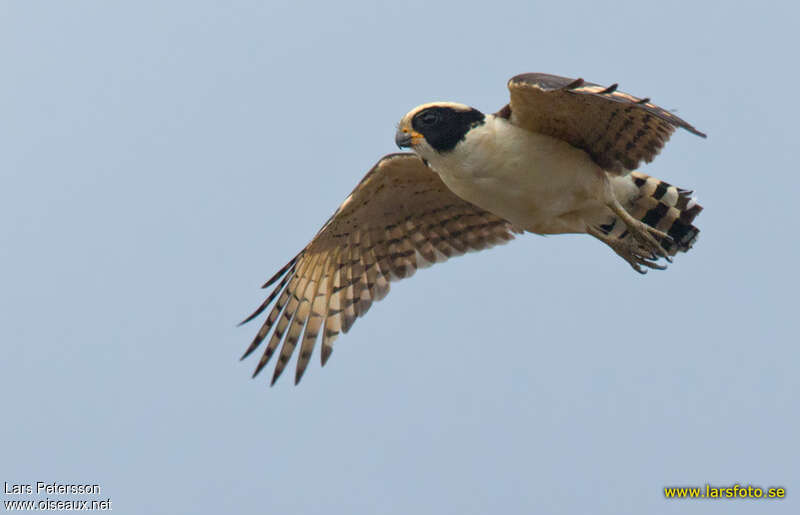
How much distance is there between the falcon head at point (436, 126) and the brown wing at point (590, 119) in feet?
0.99

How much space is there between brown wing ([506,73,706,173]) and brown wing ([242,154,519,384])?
4.78 ft

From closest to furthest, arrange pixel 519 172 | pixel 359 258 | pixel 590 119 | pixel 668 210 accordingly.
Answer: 1. pixel 590 119
2. pixel 519 172
3. pixel 668 210
4. pixel 359 258

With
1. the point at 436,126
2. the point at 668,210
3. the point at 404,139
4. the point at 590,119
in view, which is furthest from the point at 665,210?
the point at 404,139

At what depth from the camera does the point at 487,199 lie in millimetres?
8438

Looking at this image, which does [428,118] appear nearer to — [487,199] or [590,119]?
[487,199]

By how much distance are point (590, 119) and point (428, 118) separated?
3.63 ft

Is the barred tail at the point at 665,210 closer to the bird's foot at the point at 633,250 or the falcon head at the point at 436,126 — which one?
the bird's foot at the point at 633,250

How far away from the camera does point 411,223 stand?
9859 mm

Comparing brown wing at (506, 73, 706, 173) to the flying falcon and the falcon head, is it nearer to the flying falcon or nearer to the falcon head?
the flying falcon

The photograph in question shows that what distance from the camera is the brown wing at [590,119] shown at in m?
7.75

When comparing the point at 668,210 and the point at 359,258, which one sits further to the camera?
the point at 359,258

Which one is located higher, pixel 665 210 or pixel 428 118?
pixel 428 118

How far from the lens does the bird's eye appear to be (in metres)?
8.36

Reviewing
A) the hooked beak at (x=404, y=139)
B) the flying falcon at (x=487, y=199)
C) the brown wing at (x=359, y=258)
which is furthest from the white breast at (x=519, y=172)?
the brown wing at (x=359, y=258)
